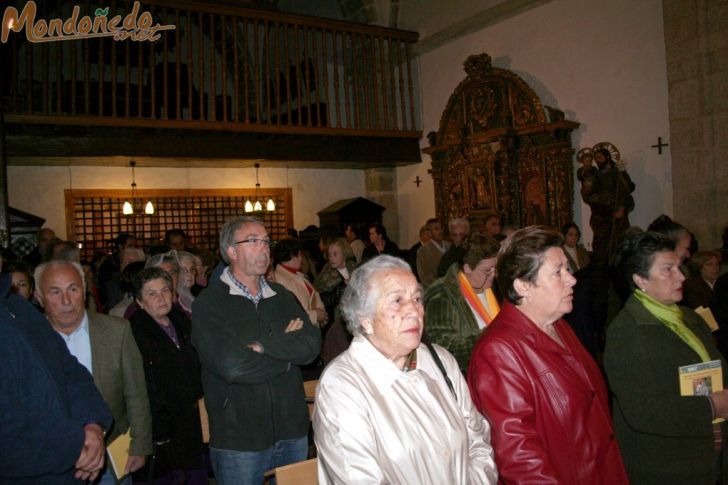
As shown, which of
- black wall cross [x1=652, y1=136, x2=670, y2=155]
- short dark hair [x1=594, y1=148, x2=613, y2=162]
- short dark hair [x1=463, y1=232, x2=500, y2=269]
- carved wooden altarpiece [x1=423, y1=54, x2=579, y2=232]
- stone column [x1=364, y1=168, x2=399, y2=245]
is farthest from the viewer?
stone column [x1=364, y1=168, x2=399, y2=245]

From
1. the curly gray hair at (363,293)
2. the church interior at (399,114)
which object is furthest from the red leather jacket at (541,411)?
the church interior at (399,114)

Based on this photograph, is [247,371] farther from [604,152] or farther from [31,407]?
[604,152]

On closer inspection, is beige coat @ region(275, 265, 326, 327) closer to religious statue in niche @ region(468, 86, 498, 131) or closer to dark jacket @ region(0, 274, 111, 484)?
dark jacket @ region(0, 274, 111, 484)

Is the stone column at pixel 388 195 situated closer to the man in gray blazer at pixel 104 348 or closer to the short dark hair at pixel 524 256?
the man in gray blazer at pixel 104 348

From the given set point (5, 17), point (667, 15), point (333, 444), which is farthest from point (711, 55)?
point (5, 17)

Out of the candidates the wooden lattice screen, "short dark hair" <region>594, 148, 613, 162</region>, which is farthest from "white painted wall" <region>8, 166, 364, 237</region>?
"short dark hair" <region>594, 148, 613, 162</region>

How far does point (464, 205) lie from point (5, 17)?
759 centimetres

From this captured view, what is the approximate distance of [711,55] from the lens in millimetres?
6906

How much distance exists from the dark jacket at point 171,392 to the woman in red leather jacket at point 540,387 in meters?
1.69

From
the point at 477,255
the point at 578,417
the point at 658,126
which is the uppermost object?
the point at 658,126

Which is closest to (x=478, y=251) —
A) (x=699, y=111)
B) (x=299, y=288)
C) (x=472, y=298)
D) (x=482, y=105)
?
(x=472, y=298)

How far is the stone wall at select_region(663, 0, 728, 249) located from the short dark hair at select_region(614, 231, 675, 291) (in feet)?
16.7

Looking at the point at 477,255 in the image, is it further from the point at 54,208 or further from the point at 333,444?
the point at 54,208

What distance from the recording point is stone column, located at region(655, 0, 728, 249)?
6.84 m
